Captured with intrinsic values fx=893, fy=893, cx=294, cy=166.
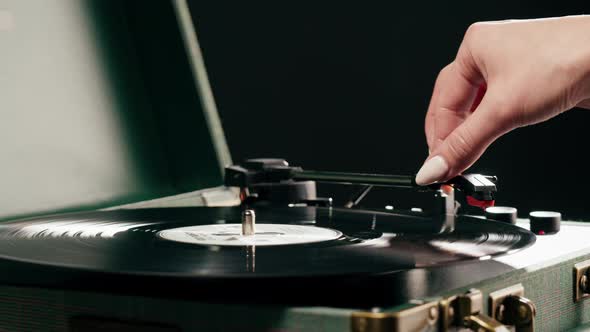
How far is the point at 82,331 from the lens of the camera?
831mm

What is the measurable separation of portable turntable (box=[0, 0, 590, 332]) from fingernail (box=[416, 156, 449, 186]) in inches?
2.1

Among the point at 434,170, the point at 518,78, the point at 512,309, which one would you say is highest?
the point at 518,78

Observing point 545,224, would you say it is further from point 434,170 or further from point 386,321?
point 386,321

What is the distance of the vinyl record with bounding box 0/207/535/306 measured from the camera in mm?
803

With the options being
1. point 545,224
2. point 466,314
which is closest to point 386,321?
point 466,314

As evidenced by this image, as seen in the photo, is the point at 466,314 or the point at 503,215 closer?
the point at 466,314

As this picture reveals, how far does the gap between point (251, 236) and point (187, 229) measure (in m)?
0.11

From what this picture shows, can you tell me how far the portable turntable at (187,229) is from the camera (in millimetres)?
795

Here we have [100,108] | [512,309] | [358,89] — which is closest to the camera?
[512,309]

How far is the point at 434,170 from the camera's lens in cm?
105

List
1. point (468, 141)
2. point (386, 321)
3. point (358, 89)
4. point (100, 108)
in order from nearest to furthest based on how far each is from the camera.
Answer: point (386, 321), point (468, 141), point (100, 108), point (358, 89)

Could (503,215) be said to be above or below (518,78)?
below

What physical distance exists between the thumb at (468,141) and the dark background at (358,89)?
0.61 meters

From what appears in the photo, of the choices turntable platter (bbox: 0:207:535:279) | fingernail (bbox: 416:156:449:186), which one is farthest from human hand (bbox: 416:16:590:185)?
turntable platter (bbox: 0:207:535:279)
